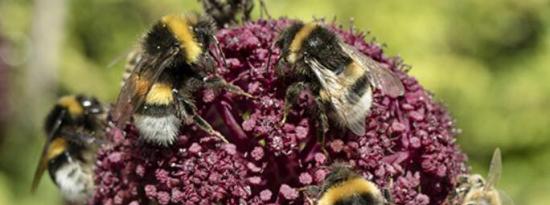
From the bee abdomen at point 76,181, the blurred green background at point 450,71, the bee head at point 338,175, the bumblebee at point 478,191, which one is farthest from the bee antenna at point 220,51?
the blurred green background at point 450,71

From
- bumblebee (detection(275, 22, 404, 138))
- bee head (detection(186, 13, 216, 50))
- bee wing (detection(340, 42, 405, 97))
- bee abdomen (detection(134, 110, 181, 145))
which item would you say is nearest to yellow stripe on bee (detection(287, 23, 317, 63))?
bumblebee (detection(275, 22, 404, 138))

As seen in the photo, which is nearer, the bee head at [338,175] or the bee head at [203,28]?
the bee head at [338,175]

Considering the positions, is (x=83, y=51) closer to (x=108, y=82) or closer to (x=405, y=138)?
(x=108, y=82)

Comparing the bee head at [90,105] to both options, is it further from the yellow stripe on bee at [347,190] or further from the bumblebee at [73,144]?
the yellow stripe on bee at [347,190]

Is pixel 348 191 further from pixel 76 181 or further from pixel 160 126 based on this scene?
pixel 76 181

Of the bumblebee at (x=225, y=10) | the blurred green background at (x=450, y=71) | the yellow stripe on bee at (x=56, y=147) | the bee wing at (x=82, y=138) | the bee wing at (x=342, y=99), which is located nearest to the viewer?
the bee wing at (x=342, y=99)

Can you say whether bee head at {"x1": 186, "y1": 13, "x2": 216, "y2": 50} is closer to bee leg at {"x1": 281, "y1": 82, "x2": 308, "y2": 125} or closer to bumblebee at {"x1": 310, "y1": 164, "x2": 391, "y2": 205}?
bee leg at {"x1": 281, "y1": 82, "x2": 308, "y2": 125}

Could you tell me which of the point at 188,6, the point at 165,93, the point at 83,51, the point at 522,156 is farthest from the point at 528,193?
the point at 165,93
